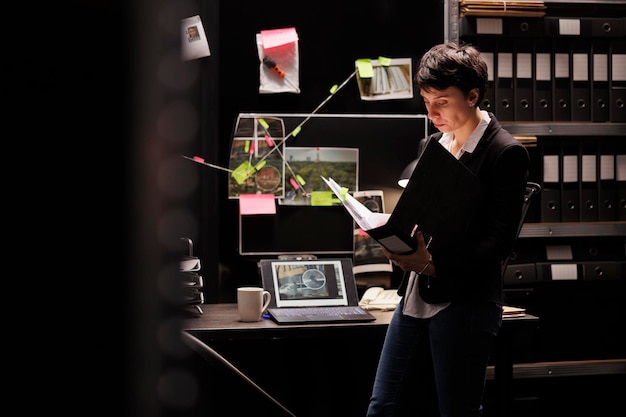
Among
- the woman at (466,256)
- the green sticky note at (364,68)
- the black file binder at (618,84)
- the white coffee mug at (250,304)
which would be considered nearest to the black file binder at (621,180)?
the black file binder at (618,84)

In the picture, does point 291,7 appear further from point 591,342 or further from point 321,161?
point 591,342

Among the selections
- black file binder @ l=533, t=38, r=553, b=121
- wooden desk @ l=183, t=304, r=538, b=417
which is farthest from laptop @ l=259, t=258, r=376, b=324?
black file binder @ l=533, t=38, r=553, b=121

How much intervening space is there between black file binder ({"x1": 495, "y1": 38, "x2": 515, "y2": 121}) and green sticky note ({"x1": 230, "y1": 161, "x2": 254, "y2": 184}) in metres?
1.03

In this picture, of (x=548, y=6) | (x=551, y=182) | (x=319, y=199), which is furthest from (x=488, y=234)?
(x=548, y=6)

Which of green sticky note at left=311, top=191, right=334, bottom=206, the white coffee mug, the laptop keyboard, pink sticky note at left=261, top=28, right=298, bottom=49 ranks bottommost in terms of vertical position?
the laptop keyboard

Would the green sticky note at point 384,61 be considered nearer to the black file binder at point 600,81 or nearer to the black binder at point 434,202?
the black file binder at point 600,81

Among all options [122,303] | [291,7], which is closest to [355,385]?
[291,7]

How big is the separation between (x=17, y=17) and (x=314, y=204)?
2.76 m

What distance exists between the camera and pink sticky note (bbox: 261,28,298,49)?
9.50ft

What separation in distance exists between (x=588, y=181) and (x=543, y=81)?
454 millimetres

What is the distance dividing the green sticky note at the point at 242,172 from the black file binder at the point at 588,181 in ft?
4.46

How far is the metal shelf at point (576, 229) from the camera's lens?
2941 millimetres

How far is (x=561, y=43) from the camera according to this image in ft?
9.75

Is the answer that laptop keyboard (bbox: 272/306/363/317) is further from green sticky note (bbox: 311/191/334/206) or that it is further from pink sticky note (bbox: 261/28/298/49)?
pink sticky note (bbox: 261/28/298/49)
